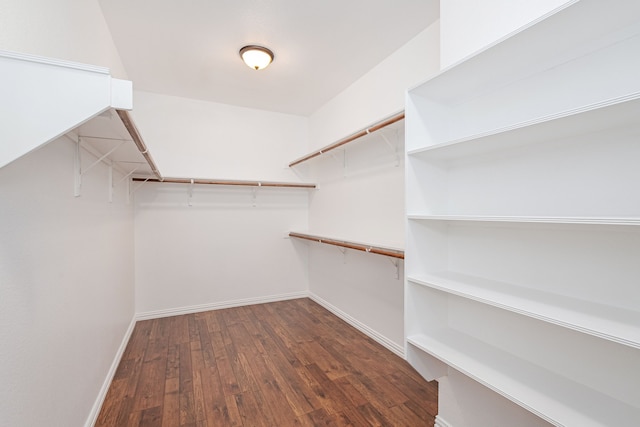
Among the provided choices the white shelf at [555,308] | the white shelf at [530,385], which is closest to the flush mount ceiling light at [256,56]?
the white shelf at [555,308]

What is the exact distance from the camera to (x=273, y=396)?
1945mm

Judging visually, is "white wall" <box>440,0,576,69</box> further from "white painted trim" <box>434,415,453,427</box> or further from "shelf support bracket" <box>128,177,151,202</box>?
"shelf support bracket" <box>128,177,151,202</box>

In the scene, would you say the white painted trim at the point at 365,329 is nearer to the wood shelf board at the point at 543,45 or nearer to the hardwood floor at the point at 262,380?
the hardwood floor at the point at 262,380

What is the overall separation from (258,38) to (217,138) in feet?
5.37

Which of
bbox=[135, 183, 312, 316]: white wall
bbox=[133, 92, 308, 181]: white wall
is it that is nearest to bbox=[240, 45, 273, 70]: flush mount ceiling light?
bbox=[133, 92, 308, 181]: white wall

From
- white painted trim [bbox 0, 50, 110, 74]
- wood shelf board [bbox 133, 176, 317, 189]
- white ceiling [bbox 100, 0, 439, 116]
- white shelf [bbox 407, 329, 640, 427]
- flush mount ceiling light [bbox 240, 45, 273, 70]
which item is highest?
white ceiling [bbox 100, 0, 439, 116]

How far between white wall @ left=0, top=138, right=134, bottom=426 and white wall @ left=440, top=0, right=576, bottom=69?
1865mm

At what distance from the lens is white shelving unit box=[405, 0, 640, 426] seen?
935 mm

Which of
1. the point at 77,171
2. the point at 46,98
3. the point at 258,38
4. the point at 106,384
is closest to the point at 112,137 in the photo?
the point at 77,171

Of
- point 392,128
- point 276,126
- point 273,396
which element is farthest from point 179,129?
point 273,396

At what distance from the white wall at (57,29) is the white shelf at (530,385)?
6.45 feet

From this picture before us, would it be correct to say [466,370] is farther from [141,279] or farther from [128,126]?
[141,279]

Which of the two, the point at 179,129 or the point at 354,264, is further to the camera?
the point at 179,129

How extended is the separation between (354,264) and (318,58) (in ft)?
6.64
